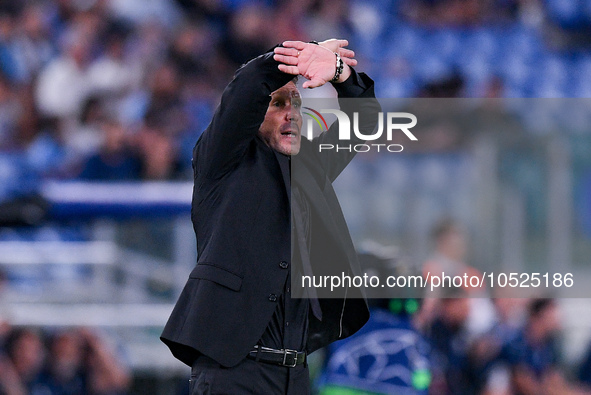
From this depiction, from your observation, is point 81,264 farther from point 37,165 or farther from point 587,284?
point 587,284

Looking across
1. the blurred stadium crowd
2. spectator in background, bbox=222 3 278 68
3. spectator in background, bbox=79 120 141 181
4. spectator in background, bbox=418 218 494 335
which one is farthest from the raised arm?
spectator in background, bbox=222 3 278 68

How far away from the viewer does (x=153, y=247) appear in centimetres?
579

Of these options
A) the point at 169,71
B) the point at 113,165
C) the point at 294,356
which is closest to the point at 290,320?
the point at 294,356

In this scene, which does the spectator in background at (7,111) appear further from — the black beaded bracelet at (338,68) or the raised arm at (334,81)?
the black beaded bracelet at (338,68)

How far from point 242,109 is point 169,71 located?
5.84 meters

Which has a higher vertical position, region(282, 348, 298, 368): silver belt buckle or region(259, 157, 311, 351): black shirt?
region(259, 157, 311, 351): black shirt

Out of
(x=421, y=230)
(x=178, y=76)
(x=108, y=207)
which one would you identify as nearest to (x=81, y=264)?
(x=108, y=207)

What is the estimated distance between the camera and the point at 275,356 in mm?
2506

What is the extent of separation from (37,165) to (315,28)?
311cm

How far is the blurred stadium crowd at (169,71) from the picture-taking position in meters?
5.73

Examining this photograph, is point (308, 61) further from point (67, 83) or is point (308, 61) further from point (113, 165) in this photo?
point (67, 83)

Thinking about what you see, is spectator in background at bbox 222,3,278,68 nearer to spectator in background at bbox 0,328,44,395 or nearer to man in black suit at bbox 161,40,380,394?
→ spectator in background at bbox 0,328,44,395

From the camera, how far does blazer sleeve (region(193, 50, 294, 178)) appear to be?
2400mm

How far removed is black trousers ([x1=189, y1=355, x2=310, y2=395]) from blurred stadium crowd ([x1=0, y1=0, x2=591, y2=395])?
3.14 m
